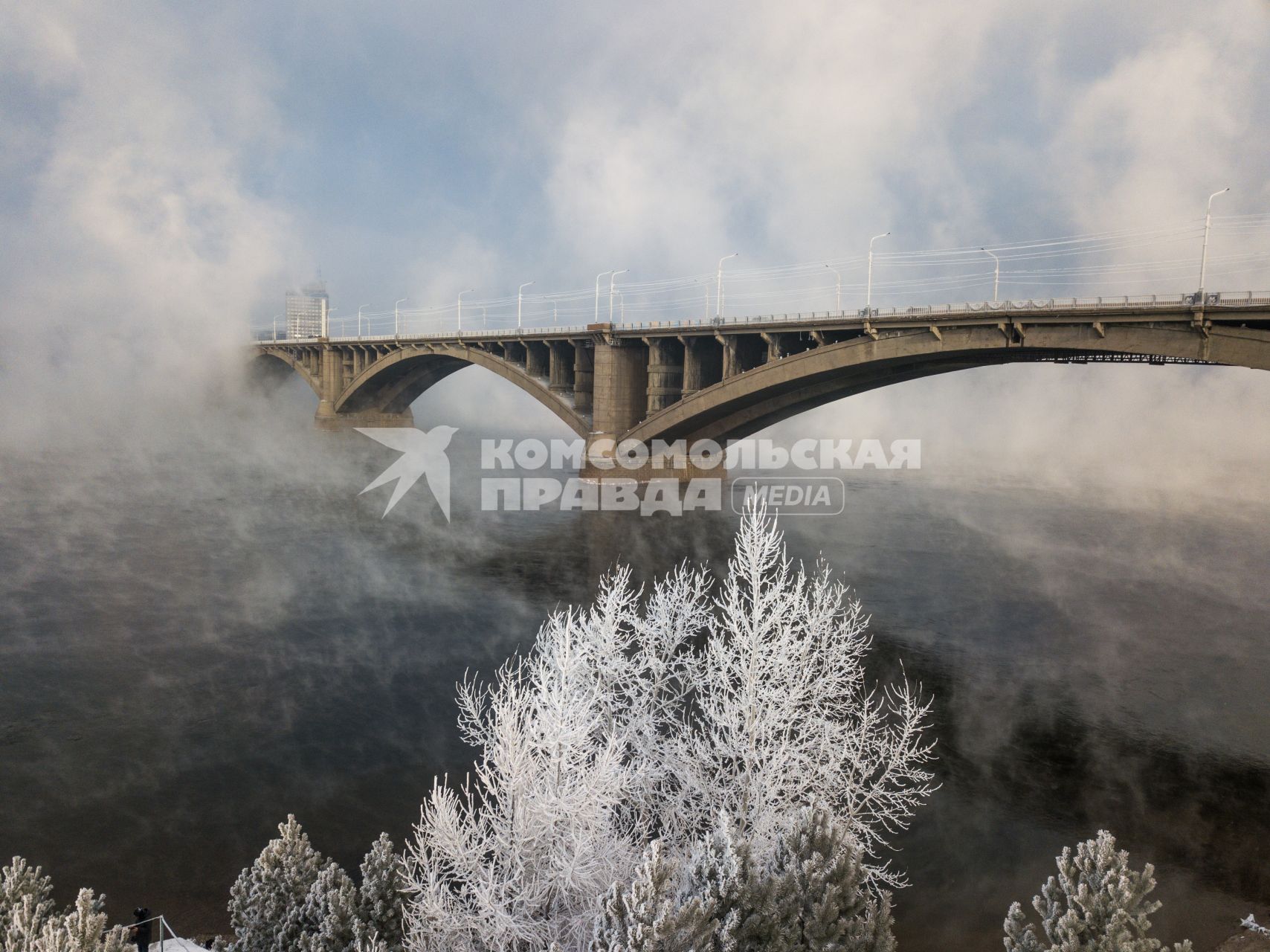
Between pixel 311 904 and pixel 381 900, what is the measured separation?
0.77 metres

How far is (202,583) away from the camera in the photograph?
31.2 metres

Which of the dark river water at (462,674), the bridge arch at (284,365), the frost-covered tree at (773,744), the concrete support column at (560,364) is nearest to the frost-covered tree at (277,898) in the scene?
the dark river water at (462,674)

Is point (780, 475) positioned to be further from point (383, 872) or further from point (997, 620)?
point (383, 872)

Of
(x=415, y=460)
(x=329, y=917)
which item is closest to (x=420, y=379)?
(x=415, y=460)

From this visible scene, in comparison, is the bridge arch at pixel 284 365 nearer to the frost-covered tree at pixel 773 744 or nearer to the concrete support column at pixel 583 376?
the concrete support column at pixel 583 376

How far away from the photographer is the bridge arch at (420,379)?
59.4m

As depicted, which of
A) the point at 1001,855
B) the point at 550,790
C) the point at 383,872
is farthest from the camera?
the point at 1001,855

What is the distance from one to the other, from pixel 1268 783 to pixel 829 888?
545 inches

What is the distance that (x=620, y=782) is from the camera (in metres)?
12.2

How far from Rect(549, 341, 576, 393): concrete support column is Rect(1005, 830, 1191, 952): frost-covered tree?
51483mm

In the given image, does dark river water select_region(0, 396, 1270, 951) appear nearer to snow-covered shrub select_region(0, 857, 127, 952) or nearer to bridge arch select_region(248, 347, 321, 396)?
snow-covered shrub select_region(0, 857, 127, 952)

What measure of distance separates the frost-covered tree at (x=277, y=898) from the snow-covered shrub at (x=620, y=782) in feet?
4.10

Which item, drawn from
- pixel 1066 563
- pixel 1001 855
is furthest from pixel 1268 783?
pixel 1066 563

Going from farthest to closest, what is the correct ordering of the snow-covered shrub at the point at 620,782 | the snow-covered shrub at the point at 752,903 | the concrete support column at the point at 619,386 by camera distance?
the concrete support column at the point at 619,386, the snow-covered shrub at the point at 620,782, the snow-covered shrub at the point at 752,903
